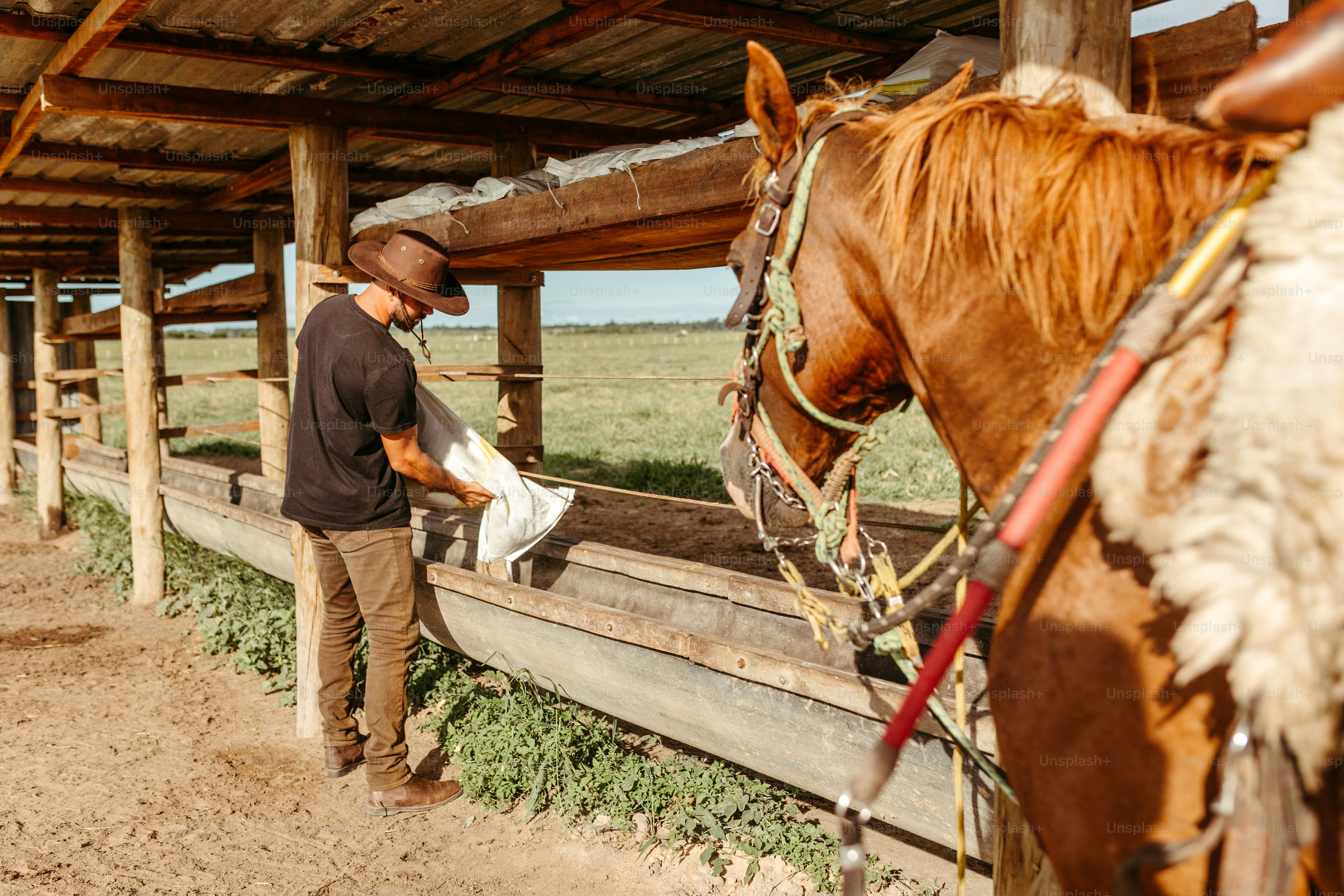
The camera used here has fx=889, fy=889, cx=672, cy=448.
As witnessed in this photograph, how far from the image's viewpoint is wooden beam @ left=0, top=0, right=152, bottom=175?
3236 millimetres

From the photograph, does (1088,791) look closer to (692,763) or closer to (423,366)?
(692,763)

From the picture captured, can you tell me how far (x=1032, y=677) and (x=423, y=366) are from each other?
15.1ft

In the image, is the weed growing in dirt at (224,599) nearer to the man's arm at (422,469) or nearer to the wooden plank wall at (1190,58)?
the man's arm at (422,469)

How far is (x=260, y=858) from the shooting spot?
11.2ft

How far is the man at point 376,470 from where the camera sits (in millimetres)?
3361

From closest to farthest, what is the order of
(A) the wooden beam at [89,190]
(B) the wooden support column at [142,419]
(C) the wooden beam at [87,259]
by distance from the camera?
(A) the wooden beam at [89,190]
(B) the wooden support column at [142,419]
(C) the wooden beam at [87,259]

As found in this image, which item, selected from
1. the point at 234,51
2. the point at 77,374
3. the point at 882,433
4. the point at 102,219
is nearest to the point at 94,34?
the point at 234,51

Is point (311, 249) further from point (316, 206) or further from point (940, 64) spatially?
point (940, 64)

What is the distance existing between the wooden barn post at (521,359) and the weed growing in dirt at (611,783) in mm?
2146

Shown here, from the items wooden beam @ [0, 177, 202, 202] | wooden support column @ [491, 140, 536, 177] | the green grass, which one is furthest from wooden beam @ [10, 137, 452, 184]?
the green grass

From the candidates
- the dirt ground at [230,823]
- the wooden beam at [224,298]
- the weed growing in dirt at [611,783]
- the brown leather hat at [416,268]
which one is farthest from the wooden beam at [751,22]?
the wooden beam at [224,298]

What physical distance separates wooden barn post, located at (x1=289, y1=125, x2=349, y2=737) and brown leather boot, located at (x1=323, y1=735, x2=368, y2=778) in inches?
20.0

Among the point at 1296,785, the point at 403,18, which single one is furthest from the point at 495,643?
the point at 1296,785

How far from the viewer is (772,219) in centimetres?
166
